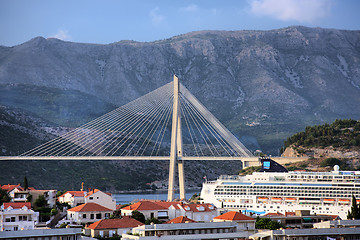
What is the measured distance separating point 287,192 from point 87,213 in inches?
1086

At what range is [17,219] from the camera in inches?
1929

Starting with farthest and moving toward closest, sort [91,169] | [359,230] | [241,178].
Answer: [91,169] < [241,178] < [359,230]

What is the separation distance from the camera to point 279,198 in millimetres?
74688

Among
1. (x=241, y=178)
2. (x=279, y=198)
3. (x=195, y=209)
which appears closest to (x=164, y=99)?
(x=241, y=178)

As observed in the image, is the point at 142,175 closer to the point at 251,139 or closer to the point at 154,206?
the point at 251,139

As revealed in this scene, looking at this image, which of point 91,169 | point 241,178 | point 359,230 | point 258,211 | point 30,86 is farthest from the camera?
point 30,86

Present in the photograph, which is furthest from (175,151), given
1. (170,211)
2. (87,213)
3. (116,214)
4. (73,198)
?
(87,213)

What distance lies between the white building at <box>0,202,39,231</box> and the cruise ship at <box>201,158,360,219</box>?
25.1 meters

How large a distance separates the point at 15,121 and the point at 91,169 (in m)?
15.4

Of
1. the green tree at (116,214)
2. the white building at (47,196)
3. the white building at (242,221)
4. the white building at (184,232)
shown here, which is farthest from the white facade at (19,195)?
the white building at (184,232)

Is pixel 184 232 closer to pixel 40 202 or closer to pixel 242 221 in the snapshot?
pixel 242 221

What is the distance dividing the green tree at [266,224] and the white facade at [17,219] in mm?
13997

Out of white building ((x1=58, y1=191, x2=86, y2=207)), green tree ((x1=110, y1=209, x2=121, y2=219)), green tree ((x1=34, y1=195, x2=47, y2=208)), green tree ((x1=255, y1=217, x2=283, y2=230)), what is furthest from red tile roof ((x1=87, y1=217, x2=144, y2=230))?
white building ((x1=58, y1=191, x2=86, y2=207))

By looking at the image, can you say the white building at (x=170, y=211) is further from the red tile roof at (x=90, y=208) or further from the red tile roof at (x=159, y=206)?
the red tile roof at (x=90, y=208)
